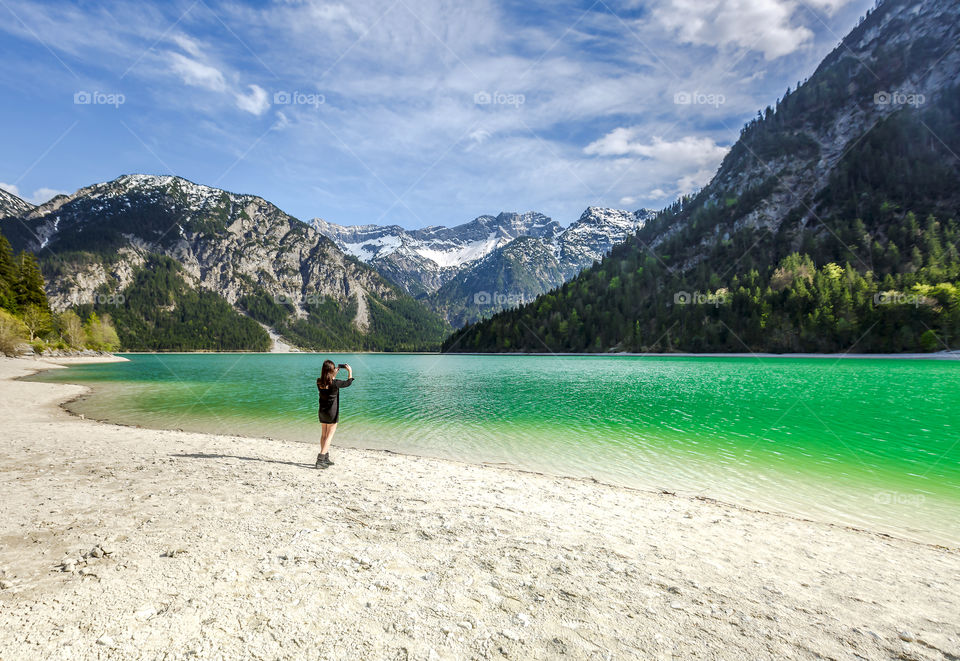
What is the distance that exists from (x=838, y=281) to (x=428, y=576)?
15675cm

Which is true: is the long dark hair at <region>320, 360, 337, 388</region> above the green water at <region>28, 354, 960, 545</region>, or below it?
above

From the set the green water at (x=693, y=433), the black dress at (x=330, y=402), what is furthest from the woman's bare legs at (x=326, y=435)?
the green water at (x=693, y=433)

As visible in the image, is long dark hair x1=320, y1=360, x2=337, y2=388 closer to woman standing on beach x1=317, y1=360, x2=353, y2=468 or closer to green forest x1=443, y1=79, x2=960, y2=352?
woman standing on beach x1=317, y1=360, x2=353, y2=468

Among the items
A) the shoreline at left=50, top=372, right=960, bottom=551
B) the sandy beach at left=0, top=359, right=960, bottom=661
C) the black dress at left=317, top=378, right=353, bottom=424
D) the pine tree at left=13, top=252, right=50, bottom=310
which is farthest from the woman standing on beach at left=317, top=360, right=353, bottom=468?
the pine tree at left=13, top=252, right=50, bottom=310

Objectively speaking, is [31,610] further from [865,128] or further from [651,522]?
[865,128]

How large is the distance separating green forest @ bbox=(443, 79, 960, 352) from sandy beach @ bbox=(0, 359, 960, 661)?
134 metres

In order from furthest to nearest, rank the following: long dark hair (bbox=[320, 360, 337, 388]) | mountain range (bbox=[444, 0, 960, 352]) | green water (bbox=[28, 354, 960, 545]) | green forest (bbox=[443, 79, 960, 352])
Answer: mountain range (bbox=[444, 0, 960, 352])
green forest (bbox=[443, 79, 960, 352])
long dark hair (bbox=[320, 360, 337, 388])
green water (bbox=[28, 354, 960, 545])

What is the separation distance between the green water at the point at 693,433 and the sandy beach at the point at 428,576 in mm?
3566

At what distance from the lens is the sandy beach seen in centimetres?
470

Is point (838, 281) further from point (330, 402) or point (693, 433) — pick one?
point (330, 402)

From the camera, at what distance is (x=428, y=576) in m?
6.38

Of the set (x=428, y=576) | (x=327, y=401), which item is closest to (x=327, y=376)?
(x=327, y=401)

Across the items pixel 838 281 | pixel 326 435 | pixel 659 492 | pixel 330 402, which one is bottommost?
pixel 659 492

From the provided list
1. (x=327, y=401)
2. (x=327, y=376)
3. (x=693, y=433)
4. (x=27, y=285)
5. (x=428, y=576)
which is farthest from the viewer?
(x=27, y=285)
